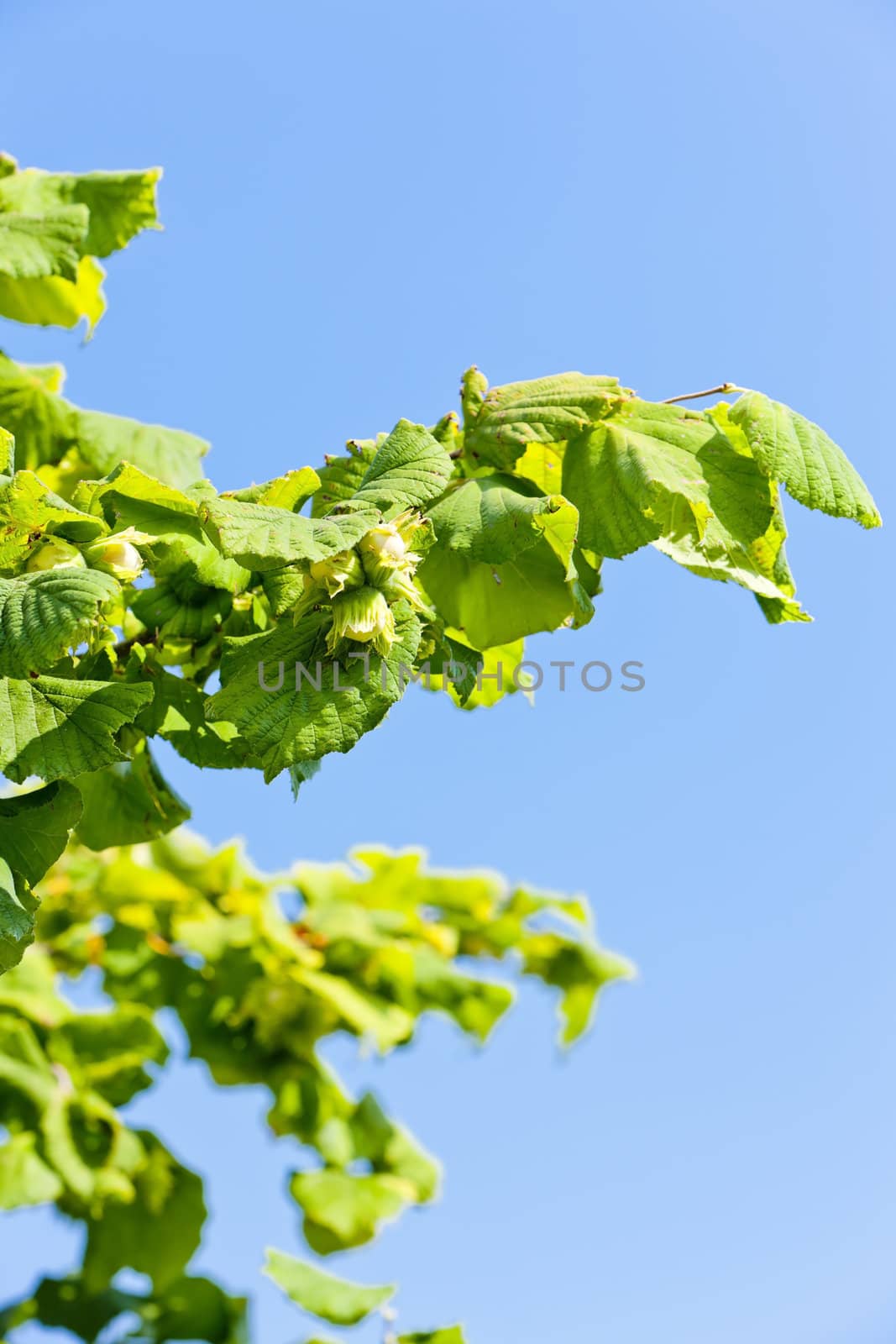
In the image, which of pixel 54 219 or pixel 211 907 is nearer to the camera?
pixel 54 219

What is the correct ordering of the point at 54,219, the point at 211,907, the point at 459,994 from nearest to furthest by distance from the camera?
1. the point at 54,219
2. the point at 459,994
3. the point at 211,907

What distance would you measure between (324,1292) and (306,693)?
4.96 feet

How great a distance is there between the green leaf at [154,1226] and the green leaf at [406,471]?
2.12 metres

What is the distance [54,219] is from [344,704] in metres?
1.23

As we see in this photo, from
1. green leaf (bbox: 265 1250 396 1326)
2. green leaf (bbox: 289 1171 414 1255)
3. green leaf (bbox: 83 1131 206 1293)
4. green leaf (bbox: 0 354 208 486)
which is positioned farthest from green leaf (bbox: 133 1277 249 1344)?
green leaf (bbox: 0 354 208 486)

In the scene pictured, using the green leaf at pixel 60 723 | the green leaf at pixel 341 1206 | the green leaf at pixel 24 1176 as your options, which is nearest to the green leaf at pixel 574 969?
the green leaf at pixel 341 1206

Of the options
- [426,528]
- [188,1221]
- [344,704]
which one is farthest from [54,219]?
[188,1221]

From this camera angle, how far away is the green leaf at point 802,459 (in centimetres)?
128

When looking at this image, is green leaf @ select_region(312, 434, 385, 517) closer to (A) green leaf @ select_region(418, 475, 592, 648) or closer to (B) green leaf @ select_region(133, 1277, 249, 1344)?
(A) green leaf @ select_region(418, 475, 592, 648)

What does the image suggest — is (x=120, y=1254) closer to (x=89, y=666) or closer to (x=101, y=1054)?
(x=101, y=1054)

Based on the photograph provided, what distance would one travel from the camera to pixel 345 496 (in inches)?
50.6

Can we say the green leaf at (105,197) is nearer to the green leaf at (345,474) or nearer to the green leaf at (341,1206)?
the green leaf at (345,474)

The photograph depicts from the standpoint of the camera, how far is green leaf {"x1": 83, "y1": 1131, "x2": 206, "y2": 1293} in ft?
9.03

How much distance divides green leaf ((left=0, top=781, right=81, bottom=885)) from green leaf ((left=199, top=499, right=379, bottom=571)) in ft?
1.16
